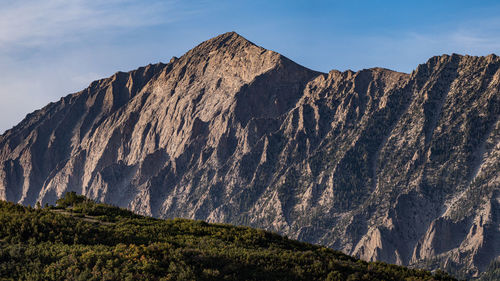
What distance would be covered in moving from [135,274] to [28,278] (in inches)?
217

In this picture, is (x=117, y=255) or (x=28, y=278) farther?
(x=117, y=255)

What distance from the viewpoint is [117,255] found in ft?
125

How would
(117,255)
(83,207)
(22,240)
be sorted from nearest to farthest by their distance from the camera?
(117,255) < (22,240) < (83,207)

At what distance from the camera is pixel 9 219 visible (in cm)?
4334

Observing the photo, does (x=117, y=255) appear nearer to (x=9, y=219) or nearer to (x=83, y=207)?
(x=9, y=219)

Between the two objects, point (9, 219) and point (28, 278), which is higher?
point (9, 219)

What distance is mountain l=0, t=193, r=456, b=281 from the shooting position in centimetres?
3641

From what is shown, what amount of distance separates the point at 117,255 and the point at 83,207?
1791 cm

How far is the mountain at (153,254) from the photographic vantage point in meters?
36.4

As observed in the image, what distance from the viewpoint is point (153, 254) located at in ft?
127

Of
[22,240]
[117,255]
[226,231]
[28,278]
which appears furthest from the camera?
[226,231]

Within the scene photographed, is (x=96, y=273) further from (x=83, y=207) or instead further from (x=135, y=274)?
(x=83, y=207)

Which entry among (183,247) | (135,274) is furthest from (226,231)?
(135,274)

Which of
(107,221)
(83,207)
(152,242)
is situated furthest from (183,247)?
(83,207)
